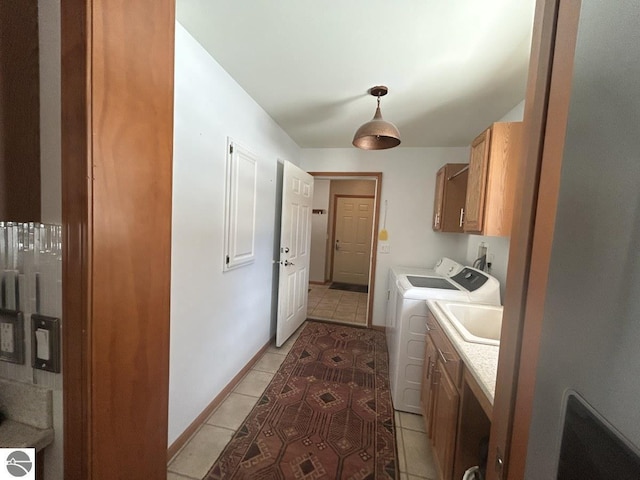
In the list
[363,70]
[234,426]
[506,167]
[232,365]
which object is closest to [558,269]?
[506,167]

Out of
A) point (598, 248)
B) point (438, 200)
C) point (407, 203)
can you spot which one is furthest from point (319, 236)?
point (598, 248)

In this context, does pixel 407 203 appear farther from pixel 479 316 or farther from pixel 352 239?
pixel 352 239

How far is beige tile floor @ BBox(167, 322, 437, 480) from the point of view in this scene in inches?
56.5

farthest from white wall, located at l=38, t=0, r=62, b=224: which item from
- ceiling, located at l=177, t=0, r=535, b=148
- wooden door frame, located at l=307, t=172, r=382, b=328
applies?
wooden door frame, located at l=307, t=172, r=382, b=328

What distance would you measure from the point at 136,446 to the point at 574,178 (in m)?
1.18

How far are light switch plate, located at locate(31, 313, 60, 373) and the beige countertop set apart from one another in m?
1.21

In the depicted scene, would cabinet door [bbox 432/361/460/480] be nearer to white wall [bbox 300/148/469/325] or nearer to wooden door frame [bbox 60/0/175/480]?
wooden door frame [bbox 60/0/175/480]

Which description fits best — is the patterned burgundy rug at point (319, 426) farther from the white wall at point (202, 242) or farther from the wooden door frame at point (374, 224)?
the wooden door frame at point (374, 224)

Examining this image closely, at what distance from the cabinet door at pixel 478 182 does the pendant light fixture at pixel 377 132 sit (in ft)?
1.77

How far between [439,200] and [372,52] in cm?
181

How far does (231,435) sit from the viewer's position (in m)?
1.64

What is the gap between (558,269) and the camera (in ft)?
1.38

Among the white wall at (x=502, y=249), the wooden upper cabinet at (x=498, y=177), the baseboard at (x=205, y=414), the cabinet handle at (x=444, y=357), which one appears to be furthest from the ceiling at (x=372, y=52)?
the baseboard at (x=205, y=414)

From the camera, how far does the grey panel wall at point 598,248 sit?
0.31 meters
